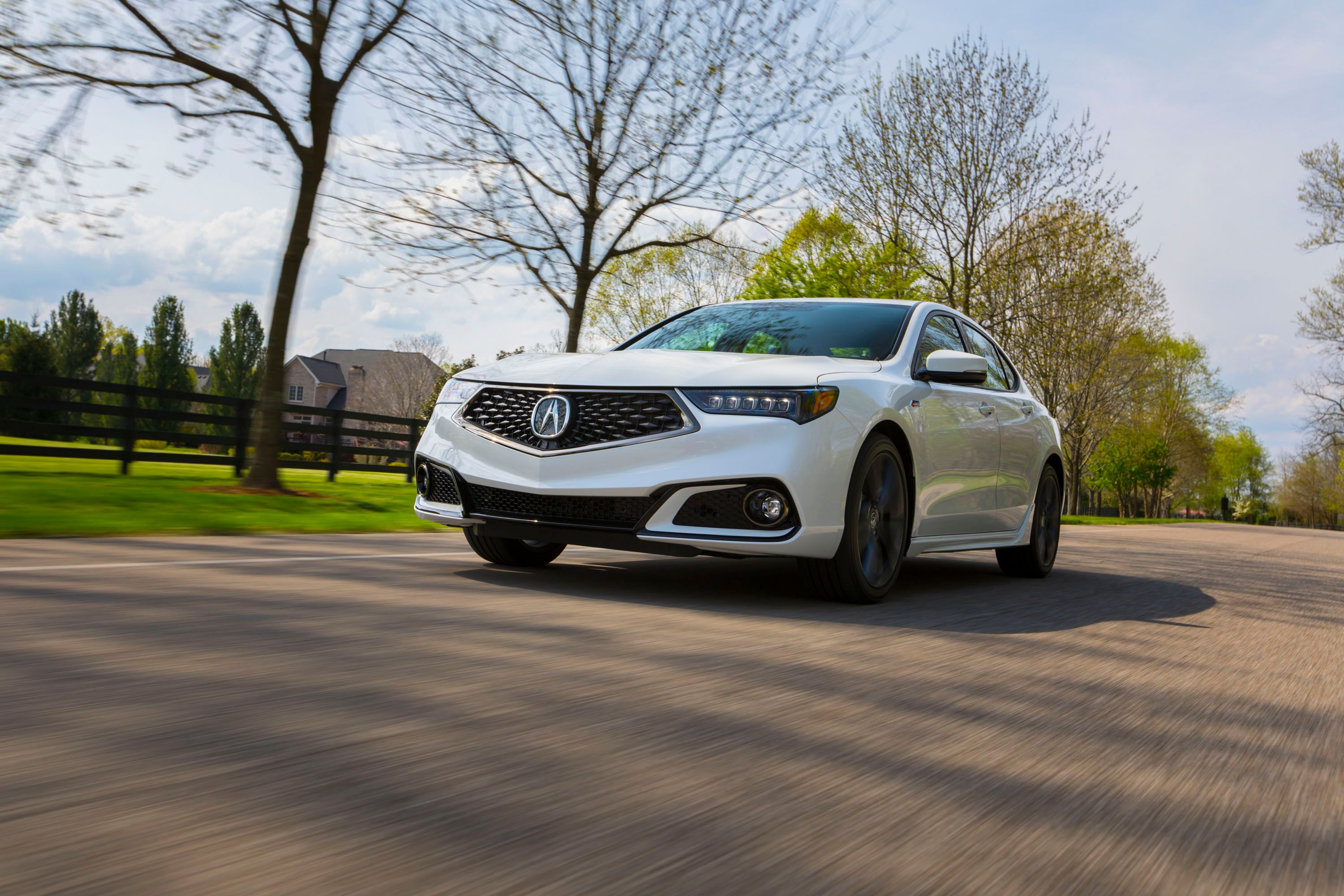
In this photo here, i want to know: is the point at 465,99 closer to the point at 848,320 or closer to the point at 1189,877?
the point at 848,320

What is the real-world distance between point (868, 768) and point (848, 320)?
428 centimetres

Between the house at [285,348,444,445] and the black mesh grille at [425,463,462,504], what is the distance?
49.6 metres

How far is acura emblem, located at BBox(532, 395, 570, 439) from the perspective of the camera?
17.9 feet

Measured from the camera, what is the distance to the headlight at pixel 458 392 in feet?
19.2

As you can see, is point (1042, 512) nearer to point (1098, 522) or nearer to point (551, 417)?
point (551, 417)

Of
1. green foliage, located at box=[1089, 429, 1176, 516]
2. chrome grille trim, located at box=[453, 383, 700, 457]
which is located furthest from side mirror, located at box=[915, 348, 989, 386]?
green foliage, located at box=[1089, 429, 1176, 516]

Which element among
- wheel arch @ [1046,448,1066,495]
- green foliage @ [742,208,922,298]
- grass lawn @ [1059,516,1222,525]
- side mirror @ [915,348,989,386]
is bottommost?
grass lawn @ [1059,516,1222,525]

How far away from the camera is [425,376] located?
240 feet

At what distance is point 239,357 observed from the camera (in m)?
→ 81.4

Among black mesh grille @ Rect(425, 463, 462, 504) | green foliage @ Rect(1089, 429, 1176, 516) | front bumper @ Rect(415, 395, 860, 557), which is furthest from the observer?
green foliage @ Rect(1089, 429, 1176, 516)

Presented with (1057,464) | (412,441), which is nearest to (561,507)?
(1057,464)

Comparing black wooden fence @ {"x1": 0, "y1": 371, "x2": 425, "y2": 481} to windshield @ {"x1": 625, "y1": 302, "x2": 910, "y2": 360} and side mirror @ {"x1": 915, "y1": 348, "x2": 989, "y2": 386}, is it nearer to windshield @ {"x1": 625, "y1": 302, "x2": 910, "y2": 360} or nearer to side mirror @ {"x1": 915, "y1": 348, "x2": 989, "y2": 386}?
windshield @ {"x1": 625, "y1": 302, "x2": 910, "y2": 360}

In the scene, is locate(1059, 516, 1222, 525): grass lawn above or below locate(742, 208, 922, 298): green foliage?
below

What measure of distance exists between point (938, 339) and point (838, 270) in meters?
21.8
